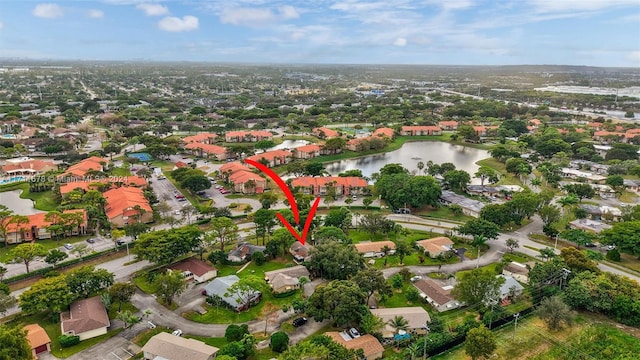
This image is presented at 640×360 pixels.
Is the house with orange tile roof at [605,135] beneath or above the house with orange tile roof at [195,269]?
above

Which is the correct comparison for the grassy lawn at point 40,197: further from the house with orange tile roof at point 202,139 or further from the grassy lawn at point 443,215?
the grassy lawn at point 443,215

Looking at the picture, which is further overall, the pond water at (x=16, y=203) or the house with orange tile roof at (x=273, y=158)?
the house with orange tile roof at (x=273, y=158)

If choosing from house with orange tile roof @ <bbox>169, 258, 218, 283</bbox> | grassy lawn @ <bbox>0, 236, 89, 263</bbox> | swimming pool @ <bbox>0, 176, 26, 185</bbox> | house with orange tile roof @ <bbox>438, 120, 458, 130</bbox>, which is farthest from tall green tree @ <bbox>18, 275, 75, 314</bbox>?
house with orange tile roof @ <bbox>438, 120, 458, 130</bbox>

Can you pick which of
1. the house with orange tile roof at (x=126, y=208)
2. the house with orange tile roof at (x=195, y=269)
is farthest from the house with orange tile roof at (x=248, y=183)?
the house with orange tile roof at (x=195, y=269)

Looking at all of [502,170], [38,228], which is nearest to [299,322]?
[38,228]

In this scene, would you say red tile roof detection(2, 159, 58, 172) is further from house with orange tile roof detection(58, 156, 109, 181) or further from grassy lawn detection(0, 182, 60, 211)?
grassy lawn detection(0, 182, 60, 211)

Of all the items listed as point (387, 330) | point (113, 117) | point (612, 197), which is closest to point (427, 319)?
point (387, 330)

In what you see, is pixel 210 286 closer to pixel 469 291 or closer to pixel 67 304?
pixel 67 304
